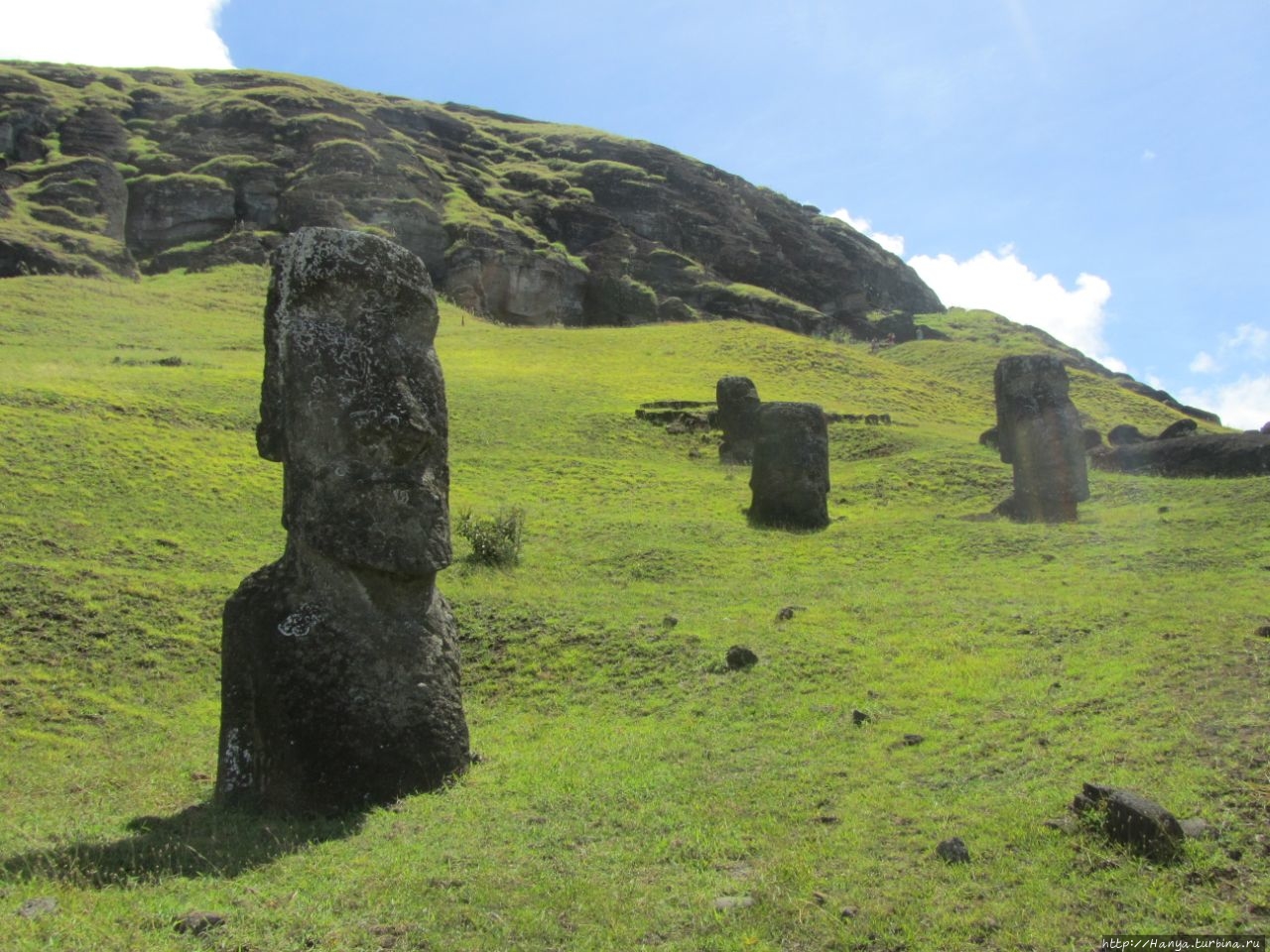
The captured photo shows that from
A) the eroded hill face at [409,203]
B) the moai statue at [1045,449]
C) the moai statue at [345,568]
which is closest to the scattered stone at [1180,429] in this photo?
the moai statue at [1045,449]

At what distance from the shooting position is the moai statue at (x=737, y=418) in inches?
1294

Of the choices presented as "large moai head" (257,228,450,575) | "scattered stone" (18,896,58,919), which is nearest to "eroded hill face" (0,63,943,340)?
"large moai head" (257,228,450,575)

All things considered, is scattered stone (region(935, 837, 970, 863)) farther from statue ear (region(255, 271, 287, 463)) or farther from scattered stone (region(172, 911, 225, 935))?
statue ear (region(255, 271, 287, 463))

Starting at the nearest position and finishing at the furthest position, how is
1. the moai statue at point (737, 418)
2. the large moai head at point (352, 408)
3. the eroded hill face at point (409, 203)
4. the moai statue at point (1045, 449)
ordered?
the large moai head at point (352, 408) → the moai statue at point (1045, 449) → the moai statue at point (737, 418) → the eroded hill face at point (409, 203)

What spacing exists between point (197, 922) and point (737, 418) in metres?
28.6

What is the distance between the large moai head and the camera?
8.81m

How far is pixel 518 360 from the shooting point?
169 ft

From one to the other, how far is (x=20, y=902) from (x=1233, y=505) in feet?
73.2

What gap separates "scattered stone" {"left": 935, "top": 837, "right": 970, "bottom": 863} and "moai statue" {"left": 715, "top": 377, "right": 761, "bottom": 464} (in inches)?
1027

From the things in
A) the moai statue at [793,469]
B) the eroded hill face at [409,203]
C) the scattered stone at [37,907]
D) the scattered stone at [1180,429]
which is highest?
the eroded hill face at [409,203]

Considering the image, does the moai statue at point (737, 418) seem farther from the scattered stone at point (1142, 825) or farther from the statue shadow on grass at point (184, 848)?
the scattered stone at point (1142, 825)

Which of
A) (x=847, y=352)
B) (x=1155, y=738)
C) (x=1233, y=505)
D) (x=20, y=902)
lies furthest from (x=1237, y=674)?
(x=847, y=352)

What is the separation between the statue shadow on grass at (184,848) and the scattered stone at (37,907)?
546 mm

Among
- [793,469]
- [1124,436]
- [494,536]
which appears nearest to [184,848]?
[494,536]
